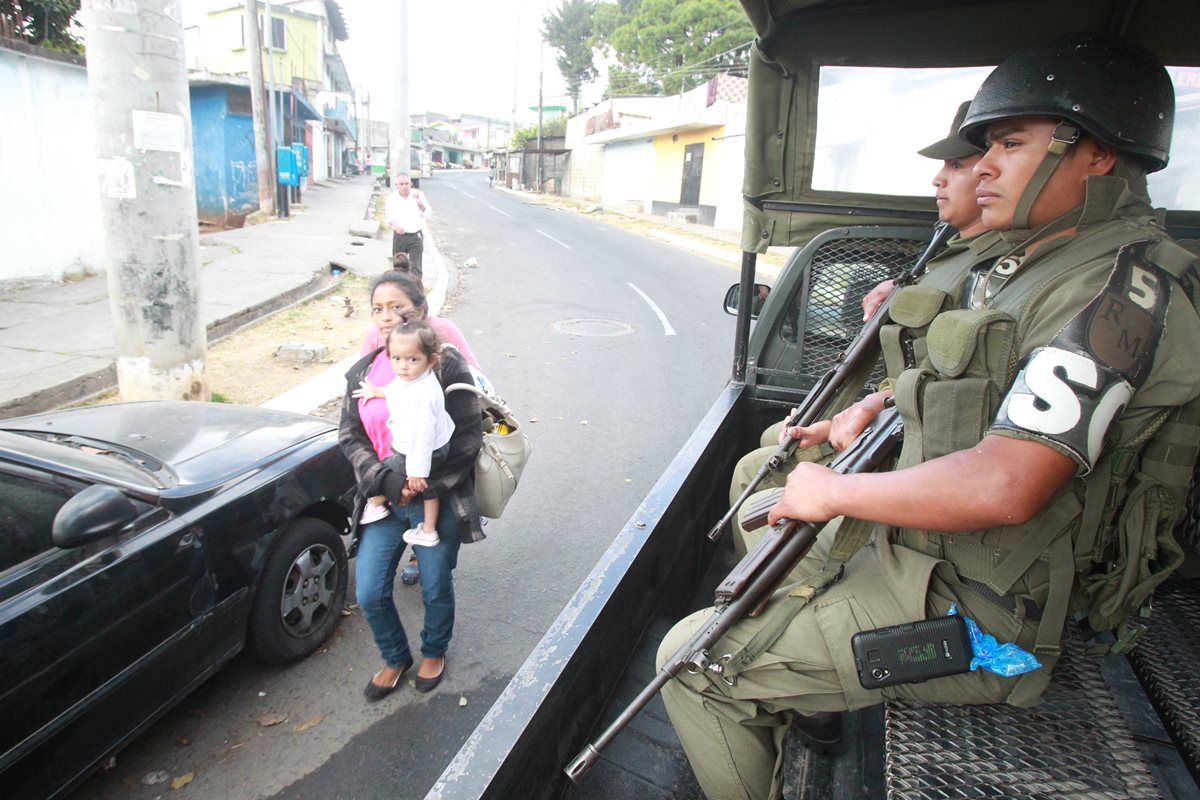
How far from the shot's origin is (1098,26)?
2471 mm

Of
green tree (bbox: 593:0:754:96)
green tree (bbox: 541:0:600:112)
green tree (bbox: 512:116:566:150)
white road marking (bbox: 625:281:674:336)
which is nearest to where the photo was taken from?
white road marking (bbox: 625:281:674:336)

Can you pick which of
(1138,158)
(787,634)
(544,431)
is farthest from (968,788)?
(544,431)

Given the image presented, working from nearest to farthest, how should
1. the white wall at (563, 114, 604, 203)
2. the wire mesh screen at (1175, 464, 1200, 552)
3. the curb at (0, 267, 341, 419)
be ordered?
1. the wire mesh screen at (1175, 464, 1200, 552)
2. the curb at (0, 267, 341, 419)
3. the white wall at (563, 114, 604, 203)

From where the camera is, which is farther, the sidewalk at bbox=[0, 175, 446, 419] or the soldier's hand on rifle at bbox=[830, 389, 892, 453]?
the sidewalk at bbox=[0, 175, 446, 419]

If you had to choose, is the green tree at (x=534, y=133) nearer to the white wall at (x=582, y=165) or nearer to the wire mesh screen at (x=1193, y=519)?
the white wall at (x=582, y=165)

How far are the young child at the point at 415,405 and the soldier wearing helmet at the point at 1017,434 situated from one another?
3.98 ft

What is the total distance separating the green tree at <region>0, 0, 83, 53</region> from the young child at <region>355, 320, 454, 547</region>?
9.54 metres

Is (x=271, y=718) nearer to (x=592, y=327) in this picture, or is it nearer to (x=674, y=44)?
(x=592, y=327)

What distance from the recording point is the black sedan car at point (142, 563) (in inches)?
79.1

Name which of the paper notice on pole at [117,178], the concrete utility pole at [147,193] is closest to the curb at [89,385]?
the concrete utility pole at [147,193]

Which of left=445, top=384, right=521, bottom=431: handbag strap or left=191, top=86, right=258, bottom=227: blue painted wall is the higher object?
left=191, top=86, right=258, bottom=227: blue painted wall

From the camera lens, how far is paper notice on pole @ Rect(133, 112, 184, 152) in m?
4.83

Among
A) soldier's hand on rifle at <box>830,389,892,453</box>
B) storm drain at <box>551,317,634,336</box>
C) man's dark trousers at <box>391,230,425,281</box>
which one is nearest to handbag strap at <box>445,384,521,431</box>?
soldier's hand on rifle at <box>830,389,892,453</box>

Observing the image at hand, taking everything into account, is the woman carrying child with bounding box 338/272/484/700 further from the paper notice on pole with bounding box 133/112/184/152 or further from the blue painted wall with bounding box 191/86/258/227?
the blue painted wall with bounding box 191/86/258/227
